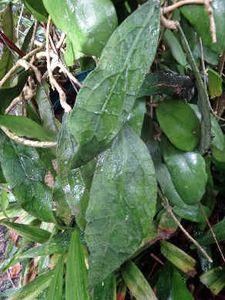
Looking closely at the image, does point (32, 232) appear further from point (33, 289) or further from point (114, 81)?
point (114, 81)

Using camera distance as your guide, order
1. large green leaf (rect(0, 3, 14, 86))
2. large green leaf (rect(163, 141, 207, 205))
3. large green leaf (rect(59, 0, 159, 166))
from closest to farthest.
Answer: large green leaf (rect(59, 0, 159, 166))
large green leaf (rect(163, 141, 207, 205))
large green leaf (rect(0, 3, 14, 86))

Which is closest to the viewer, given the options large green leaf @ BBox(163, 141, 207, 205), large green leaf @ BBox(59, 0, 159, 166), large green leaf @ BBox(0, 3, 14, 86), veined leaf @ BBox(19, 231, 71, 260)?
large green leaf @ BBox(59, 0, 159, 166)

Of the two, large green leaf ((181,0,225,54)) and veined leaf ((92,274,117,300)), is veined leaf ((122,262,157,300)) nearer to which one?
veined leaf ((92,274,117,300))

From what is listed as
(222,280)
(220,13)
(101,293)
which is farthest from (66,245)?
(220,13)

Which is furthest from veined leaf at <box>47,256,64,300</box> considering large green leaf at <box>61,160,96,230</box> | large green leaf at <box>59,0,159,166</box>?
large green leaf at <box>59,0,159,166</box>

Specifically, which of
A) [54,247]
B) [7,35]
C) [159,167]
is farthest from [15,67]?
[54,247]

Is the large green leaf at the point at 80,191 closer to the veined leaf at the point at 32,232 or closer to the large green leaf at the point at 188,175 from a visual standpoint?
the large green leaf at the point at 188,175

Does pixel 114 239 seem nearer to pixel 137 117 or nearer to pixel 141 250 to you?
pixel 137 117

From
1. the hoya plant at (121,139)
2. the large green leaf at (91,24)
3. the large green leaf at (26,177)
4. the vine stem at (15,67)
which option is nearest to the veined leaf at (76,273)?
the hoya plant at (121,139)
